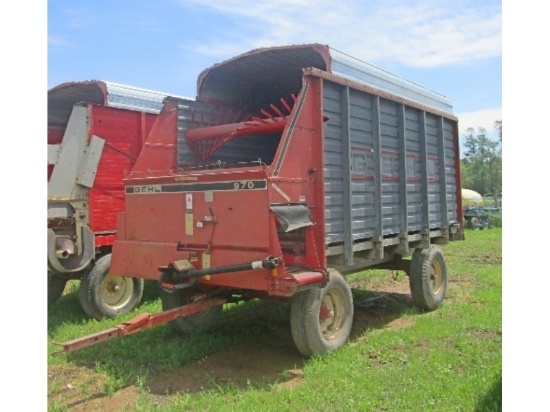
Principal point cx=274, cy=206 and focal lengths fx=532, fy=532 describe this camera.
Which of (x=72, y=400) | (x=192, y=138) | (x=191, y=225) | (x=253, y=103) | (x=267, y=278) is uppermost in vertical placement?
(x=253, y=103)

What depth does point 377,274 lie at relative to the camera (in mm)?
10797

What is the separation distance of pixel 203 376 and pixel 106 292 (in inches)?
124

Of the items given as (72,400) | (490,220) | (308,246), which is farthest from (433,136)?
(490,220)

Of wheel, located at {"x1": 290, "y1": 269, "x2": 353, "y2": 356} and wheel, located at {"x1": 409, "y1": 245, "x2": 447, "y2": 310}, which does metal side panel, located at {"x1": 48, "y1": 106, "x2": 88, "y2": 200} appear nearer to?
wheel, located at {"x1": 290, "y1": 269, "x2": 353, "y2": 356}

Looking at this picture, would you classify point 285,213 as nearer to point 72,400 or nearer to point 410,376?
point 410,376

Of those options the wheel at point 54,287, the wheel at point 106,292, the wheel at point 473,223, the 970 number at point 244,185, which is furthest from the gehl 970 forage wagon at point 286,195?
the wheel at point 473,223

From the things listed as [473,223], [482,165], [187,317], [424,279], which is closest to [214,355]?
[187,317]

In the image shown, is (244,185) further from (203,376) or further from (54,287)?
(54,287)

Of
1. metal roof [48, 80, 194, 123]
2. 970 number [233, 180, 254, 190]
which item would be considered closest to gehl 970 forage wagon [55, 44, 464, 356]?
970 number [233, 180, 254, 190]

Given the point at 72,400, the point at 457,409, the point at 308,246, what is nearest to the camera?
the point at 457,409

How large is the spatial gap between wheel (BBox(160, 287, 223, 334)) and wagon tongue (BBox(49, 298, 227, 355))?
2.12ft

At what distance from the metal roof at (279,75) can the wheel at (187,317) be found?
249cm

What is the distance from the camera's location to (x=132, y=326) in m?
4.54

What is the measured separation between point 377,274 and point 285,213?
20.9 ft
